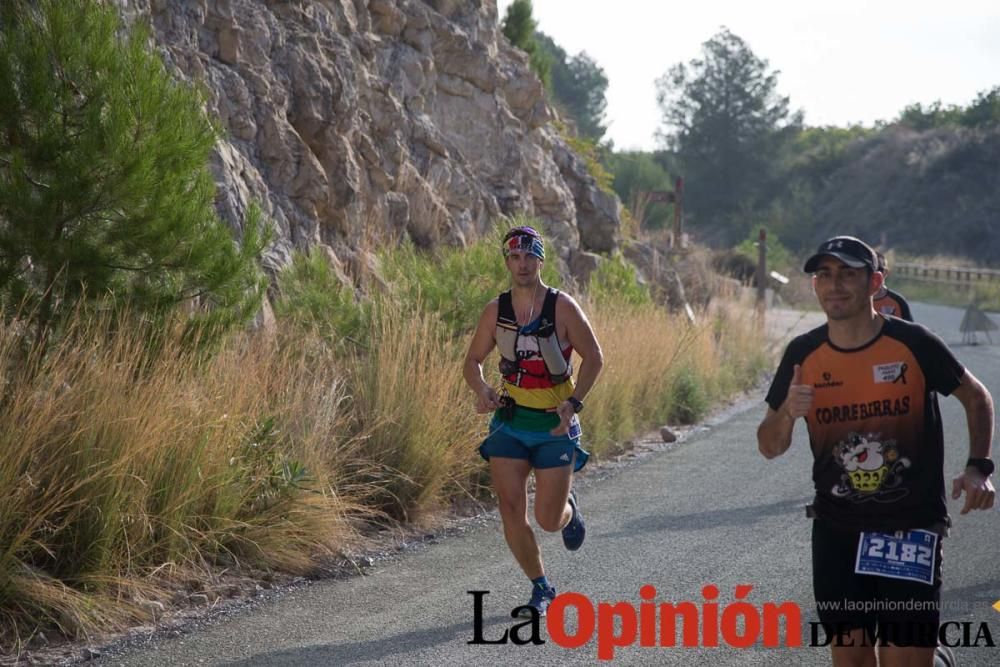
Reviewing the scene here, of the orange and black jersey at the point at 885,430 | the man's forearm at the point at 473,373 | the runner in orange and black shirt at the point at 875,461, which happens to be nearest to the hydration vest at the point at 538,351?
the man's forearm at the point at 473,373

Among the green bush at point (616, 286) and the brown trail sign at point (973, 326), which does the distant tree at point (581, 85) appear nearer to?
the brown trail sign at point (973, 326)

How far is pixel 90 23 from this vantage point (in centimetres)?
804

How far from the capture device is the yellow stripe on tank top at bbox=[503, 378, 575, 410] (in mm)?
6602

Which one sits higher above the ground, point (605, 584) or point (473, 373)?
point (473, 373)

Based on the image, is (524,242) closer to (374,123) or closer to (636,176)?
(374,123)

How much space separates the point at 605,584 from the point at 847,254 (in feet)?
10.6

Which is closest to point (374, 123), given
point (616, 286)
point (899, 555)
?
point (616, 286)

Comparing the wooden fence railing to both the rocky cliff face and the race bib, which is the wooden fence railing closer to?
the rocky cliff face

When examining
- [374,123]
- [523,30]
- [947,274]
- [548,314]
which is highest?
[523,30]

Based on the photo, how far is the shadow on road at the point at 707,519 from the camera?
8.84 m

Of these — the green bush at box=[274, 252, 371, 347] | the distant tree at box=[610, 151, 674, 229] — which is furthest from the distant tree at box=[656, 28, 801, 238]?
the green bush at box=[274, 252, 371, 347]

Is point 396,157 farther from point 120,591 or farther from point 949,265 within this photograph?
point 949,265

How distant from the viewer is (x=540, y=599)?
6.59m

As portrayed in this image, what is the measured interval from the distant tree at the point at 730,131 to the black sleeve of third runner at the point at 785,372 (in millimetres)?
76397
